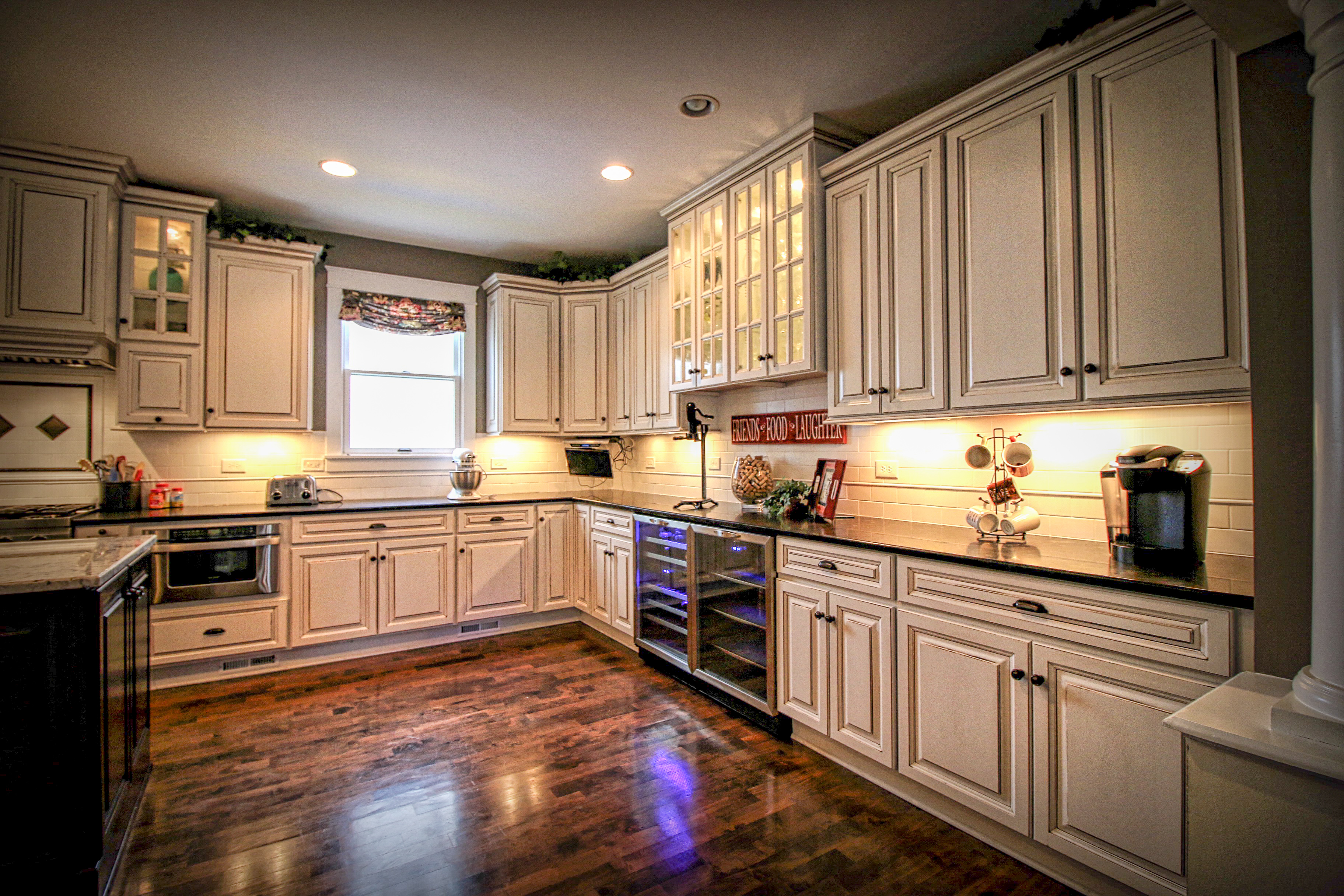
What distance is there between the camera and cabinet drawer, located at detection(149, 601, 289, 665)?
3.36 meters

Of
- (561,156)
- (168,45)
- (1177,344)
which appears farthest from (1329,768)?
(168,45)

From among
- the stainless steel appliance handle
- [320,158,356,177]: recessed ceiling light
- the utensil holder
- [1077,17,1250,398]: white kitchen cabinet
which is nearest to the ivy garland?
[320,158,356,177]: recessed ceiling light

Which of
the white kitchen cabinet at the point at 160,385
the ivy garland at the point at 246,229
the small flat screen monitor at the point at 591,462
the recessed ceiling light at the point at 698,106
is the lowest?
the small flat screen monitor at the point at 591,462

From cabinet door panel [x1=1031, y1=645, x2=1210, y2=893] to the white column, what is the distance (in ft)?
1.44

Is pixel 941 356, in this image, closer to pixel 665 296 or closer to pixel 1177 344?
pixel 1177 344

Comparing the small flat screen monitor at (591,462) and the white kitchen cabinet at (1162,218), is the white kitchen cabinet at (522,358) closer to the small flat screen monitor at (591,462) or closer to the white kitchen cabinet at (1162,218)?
the small flat screen monitor at (591,462)

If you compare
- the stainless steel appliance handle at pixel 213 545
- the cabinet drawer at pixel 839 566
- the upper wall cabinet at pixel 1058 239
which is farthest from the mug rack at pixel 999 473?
the stainless steel appliance handle at pixel 213 545

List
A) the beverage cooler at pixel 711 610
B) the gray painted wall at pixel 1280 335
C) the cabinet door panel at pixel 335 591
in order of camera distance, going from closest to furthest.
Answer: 1. the gray painted wall at pixel 1280 335
2. the beverage cooler at pixel 711 610
3. the cabinet door panel at pixel 335 591

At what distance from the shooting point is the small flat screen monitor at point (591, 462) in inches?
190

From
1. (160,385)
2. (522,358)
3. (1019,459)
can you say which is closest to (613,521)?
(522,358)

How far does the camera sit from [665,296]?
4.12 metres

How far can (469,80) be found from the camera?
8.39 ft

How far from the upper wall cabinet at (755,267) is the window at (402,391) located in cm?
196

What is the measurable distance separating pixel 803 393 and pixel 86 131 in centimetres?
374
